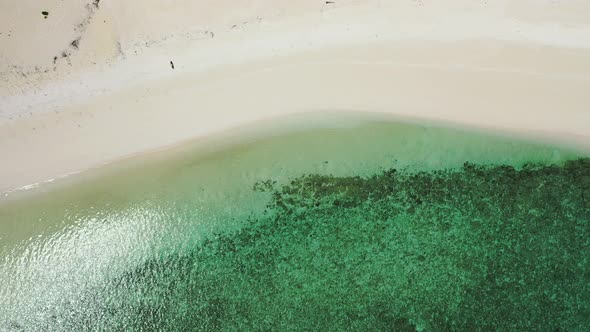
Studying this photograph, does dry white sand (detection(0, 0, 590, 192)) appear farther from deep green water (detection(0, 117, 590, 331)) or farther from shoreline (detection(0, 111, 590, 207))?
deep green water (detection(0, 117, 590, 331))

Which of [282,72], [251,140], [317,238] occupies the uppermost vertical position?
[282,72]

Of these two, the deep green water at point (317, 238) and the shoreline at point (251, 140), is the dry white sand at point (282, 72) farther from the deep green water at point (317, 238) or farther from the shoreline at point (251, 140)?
the deep green water at point (317, 238)

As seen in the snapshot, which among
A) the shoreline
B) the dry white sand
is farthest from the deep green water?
the dry white sand

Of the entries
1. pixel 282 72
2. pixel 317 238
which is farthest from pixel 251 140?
pixel 317 238

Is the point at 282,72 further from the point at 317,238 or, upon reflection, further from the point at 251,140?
the point at 317,238

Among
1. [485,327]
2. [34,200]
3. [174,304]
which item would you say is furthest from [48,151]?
[485,327]

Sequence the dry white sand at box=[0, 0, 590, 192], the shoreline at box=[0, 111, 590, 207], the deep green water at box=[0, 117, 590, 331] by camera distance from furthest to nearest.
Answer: the shoreline at box=[0, 111, 590, 207] < the dry white sand at box=[0, 0, 590, 192] < the deep green water at box=[0, 117, 590, 331]

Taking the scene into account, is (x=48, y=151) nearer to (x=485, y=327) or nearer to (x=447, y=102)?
(x=447, y=102)
